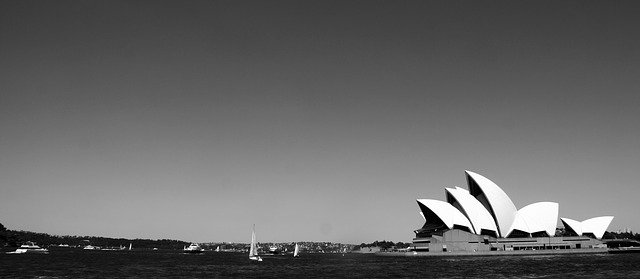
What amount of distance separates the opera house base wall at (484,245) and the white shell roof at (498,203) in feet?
10.2

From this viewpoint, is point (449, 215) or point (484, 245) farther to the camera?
point (484, 245)

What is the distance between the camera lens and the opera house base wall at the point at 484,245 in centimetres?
9775

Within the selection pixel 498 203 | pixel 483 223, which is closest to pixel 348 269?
pixel 483 223

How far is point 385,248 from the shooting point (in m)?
177

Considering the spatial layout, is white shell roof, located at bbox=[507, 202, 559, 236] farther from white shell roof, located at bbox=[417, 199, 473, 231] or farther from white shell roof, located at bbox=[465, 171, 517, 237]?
white shell roof, located at bbox=[417, 199, 473, 231]

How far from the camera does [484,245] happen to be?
98.1m

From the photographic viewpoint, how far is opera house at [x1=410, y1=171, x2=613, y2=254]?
96188 mm

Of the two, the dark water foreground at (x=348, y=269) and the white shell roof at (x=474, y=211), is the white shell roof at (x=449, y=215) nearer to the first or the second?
the white shell roof at (x=474, y=211)

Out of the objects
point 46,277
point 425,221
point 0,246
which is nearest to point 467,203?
point 425,221

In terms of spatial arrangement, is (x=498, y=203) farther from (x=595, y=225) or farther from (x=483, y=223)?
(x=595, y=225)

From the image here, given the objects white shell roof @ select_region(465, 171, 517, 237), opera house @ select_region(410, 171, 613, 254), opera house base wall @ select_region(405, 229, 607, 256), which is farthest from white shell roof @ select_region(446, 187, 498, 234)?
opera house base wall @ select_region(405, 229, 607, 256)

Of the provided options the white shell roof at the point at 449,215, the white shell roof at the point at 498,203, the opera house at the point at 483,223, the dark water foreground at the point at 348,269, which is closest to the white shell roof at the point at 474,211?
the opera house at the point at 483,223

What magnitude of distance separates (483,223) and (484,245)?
4370 mm

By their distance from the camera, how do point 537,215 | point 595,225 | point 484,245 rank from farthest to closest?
point 595,225 → point 537,215 → point 484,245
